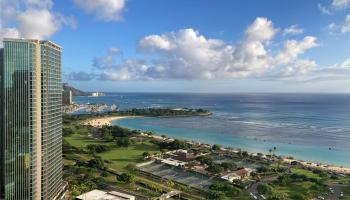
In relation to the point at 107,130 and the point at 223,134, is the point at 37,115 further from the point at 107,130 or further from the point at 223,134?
the point at 223,134

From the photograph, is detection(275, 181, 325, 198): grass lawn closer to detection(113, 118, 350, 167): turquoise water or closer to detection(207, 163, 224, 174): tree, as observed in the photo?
detection(207, 163, 224, 174): tree

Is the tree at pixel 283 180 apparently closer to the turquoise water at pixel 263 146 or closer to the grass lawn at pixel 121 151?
the turquoise water at pixel 263 146

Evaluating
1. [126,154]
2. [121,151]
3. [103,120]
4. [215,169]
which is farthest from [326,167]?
[103,120]

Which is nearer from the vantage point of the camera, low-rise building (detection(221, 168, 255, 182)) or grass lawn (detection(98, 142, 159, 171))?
low-rise building (detection(221, 168, 255, 182))

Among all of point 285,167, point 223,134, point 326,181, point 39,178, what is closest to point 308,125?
point 223,134

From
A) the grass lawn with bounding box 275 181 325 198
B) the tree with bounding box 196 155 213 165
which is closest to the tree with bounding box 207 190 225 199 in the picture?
the grass lawn with bounding box 275 181 325 198

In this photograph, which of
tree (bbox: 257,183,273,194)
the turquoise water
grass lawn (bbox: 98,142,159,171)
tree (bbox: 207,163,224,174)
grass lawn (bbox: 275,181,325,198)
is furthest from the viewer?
the turquoise water

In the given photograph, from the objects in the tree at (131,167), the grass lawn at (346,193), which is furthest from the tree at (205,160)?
the grass lawn at (346,193)
